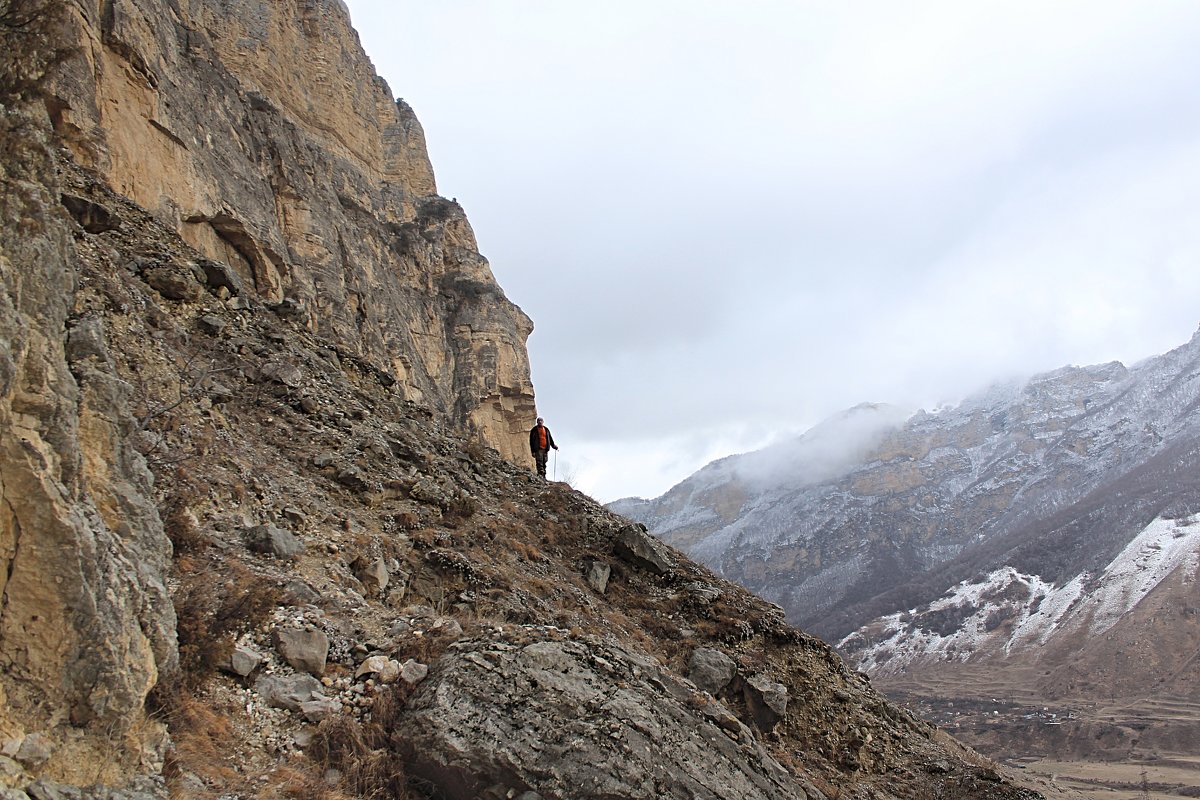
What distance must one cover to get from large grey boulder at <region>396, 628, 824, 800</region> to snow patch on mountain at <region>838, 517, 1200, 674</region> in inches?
4332

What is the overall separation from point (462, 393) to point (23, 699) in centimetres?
2680

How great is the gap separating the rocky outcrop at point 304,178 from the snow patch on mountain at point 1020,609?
325 feet

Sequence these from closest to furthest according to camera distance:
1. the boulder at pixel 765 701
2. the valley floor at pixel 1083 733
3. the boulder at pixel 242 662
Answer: the boulder at pixel 242 662 → the boulder at pixel 765 701 → the valley floor at pixel 1083 733

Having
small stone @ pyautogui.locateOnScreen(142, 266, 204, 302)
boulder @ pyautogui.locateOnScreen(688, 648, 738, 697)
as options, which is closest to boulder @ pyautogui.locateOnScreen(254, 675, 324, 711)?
boulder @ pyautogui.locateOnScreen(688, 648, 738, 697)

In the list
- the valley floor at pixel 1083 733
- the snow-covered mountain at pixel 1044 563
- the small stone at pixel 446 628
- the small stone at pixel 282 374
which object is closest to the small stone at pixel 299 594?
the small stone at pixel 446 628

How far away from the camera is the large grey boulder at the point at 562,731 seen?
16.9 ft

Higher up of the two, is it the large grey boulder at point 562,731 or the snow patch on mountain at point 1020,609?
the large grey boulder at point 562,731

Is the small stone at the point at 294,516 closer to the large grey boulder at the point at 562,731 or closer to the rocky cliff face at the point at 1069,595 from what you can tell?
the large grey boulder at the point at 562,731

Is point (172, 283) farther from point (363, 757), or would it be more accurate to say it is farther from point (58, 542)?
point (363, 757)

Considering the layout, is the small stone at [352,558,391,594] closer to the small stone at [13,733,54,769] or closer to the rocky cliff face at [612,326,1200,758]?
the small stone at [13,733,54,769]

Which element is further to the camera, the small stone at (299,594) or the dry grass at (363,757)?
the small stone at (299,594)

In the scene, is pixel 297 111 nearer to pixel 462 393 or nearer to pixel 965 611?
pixel 462 393

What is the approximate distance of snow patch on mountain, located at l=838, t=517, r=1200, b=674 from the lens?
97.2 meters

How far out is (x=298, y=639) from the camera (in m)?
5.79
